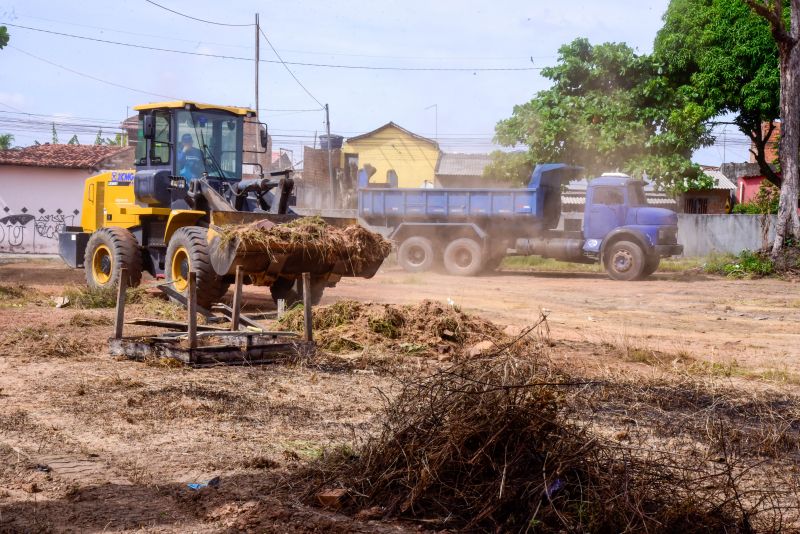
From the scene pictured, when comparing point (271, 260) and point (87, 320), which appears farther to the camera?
point (87, 320)

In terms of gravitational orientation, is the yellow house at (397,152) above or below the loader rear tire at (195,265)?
above

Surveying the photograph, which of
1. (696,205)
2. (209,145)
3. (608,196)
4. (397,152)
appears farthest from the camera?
(397,152)

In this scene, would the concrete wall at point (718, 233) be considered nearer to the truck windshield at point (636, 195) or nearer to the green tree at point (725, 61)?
the green tree at point (725, 61)

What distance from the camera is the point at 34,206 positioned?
35.1 meters

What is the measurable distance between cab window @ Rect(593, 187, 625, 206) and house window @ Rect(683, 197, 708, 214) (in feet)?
75.7

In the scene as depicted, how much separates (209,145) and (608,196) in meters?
12.0

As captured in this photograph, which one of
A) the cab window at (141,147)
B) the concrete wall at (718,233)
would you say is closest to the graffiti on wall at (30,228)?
the cab window at (141,147)

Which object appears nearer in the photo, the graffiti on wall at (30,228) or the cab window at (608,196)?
the cab window at (608,196)

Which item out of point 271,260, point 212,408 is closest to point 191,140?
point 271,260

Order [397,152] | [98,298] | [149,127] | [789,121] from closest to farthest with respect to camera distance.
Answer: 1. [98,298]
2. [149,127]
3. [789,121]
4. [397,152]

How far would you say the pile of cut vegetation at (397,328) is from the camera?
1091 centimetres

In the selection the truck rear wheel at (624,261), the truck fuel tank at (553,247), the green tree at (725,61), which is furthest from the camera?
the green tree at (725,61)

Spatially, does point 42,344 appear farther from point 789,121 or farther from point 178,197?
point 789,121

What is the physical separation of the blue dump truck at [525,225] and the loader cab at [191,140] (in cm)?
1014
